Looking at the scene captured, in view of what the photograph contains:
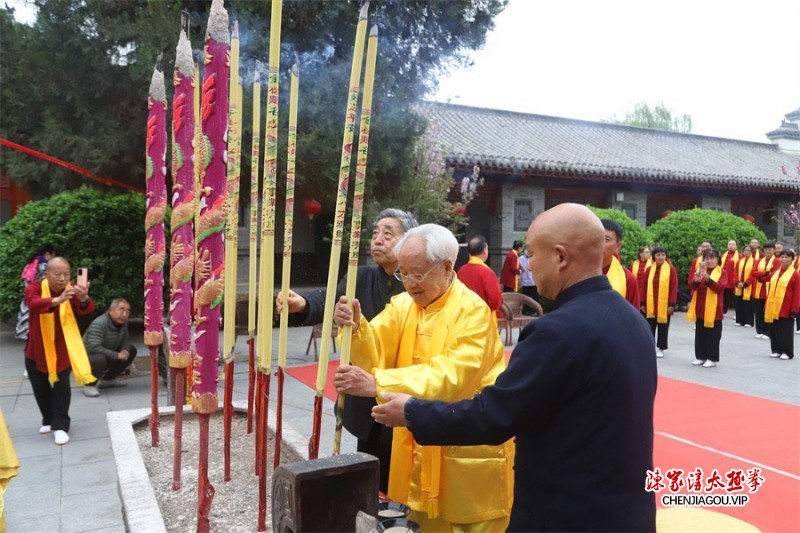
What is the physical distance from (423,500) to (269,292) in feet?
3.16

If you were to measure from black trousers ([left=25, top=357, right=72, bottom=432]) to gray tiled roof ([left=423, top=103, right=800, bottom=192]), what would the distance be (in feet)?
24.1

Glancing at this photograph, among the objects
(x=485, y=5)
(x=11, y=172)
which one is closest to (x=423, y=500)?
(x=485, y=5)

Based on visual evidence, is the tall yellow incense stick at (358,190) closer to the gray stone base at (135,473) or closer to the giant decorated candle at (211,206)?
the giant decorated candle at (211,206)

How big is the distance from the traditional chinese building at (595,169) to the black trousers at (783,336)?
20.4 ft

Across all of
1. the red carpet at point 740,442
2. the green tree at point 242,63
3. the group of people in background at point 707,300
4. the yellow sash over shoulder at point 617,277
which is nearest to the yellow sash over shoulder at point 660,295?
the group of people in background at point 707,300

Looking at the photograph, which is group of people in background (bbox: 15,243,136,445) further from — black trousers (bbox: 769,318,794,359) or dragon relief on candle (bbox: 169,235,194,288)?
black trousers (bbox: 769,318,794,359)

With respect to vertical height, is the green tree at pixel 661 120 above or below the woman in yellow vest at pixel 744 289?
above

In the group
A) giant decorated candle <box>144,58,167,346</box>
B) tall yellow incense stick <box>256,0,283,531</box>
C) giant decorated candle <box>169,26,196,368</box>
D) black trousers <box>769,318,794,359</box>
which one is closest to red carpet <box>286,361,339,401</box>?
giant decorated candle <box>144,58,167,346</box>

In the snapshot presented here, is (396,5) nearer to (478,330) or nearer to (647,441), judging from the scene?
(478,330)

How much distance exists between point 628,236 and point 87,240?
9.89 metres

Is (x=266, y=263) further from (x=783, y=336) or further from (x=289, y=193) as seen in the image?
(x=783, y=336)

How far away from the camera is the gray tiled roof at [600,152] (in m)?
13.9

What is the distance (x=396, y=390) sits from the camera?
74.2 inches

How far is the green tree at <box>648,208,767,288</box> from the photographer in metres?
12.7
